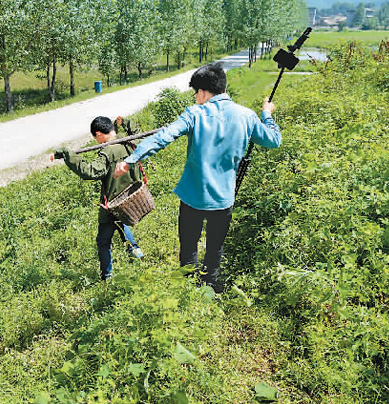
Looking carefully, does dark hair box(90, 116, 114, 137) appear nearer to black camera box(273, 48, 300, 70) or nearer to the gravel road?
black camera box(273, 48, 300, 70)

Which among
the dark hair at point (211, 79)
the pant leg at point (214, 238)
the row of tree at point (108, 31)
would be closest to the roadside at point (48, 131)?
the row of tree at point (108, 31)

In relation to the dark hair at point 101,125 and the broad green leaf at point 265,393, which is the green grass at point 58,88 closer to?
the dark hair at point 101,125

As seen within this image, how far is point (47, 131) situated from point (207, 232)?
11.2 metres

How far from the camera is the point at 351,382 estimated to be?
8.35ft

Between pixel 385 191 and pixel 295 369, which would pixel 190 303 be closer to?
pixel 295 369

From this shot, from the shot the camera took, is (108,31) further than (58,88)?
No

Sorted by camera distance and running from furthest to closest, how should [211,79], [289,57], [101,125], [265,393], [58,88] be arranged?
[58,88] → [101,125] → [289,57] → [211,79] → [265,393]

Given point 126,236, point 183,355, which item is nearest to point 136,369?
point 183,355

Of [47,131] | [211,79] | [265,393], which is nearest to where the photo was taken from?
[265,393]

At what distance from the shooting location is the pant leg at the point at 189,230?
10.8 ft

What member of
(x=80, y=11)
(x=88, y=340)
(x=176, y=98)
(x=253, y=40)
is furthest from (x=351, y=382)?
(x=253, y=40)

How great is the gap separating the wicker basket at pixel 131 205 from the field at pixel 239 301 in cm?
54

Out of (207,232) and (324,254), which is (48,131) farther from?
(324,254)

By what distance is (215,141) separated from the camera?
2980 mm
